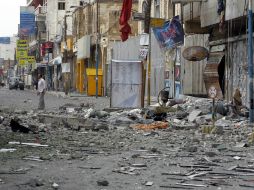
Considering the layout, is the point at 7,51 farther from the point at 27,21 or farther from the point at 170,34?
the point at 170,34

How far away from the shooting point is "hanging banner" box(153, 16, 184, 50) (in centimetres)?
3180

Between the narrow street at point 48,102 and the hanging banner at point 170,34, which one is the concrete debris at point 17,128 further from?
the hanging banner at point 170,34

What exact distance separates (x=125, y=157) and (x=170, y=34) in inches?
872

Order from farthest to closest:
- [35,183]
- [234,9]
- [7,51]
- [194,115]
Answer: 1. [7,51]
2. [234,9]
3. [194,115]
4. [35,183]

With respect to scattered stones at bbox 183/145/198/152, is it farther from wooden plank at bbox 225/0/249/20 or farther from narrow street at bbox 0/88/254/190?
wooden plank at bbox 225/0/249/20

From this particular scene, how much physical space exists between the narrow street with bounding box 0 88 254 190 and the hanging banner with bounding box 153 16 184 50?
13.4 m

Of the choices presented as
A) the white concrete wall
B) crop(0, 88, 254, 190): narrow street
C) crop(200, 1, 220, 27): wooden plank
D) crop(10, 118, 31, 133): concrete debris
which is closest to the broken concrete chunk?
crop(0, 88, 254, 190): narrow street

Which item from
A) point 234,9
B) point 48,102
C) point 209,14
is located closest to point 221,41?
point 209,14

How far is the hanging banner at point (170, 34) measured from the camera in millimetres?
31797

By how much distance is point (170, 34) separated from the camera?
3300 centimetres

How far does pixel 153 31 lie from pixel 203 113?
14438 millimetres

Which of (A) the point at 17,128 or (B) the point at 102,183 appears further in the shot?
(A) the point at 17,128

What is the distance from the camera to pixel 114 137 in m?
15.5

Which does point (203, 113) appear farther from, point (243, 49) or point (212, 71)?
point (212, 71)
